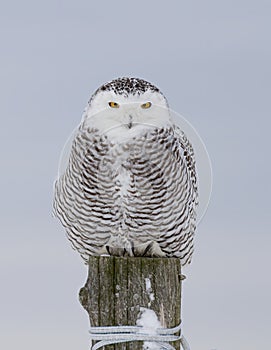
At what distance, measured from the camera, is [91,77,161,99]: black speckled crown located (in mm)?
3938

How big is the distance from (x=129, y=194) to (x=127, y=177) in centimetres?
12

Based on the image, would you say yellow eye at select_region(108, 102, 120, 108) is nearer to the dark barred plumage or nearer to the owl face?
the owl face

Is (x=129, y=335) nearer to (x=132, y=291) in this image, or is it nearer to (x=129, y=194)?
(x=132, y=291)

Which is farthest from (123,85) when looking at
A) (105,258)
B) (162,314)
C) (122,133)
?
(162,314)

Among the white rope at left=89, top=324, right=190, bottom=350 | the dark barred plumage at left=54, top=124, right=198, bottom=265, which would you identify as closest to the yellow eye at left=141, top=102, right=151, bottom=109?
the dark barred plumage at left=54, top=124, right=198, bottom=265

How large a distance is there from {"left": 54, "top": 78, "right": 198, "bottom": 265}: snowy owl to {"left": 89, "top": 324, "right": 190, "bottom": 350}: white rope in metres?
0.84

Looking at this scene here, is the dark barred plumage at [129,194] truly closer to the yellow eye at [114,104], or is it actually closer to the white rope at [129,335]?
the yellow eye at [114,104]

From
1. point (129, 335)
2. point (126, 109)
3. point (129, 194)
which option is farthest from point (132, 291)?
point (126, 109)

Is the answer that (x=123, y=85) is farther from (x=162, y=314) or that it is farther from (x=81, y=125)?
(x=162, y=314)

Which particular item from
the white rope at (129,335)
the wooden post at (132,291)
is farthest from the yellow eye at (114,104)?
the white rope at (129,335)

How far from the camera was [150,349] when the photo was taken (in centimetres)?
347

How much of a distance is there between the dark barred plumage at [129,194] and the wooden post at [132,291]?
25.0 inches

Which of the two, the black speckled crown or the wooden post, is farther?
the black speckled crown

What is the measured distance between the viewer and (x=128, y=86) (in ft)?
13.0
